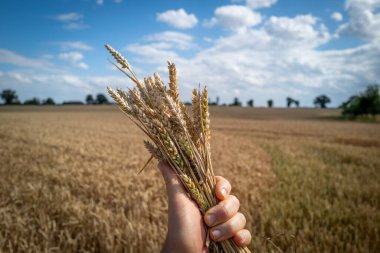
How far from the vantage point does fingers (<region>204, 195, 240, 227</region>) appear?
1.41m

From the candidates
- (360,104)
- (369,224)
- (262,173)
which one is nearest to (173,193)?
(369,224)

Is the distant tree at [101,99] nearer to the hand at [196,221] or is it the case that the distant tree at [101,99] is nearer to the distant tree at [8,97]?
the distant tree at [8,97]

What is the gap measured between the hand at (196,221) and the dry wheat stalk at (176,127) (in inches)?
2.0

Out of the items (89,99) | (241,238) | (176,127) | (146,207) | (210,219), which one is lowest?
(146,207)

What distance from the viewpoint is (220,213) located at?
4.64ft

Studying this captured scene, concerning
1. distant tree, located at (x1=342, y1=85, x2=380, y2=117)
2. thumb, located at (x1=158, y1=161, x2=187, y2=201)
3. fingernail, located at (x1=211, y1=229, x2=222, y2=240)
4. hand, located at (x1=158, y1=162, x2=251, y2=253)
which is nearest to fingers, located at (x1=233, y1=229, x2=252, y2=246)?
hand, located at (x1=158, y1=162, x2=251, y2=253)

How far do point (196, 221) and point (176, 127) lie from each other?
1.68 ft

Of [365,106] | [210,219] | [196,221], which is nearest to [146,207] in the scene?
[196,221]

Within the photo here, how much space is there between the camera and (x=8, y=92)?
10425cm

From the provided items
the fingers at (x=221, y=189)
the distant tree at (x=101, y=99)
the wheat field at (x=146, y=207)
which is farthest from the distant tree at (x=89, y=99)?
the fingers at (x=221, y=189)

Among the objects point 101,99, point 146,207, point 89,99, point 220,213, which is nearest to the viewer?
point 220,213

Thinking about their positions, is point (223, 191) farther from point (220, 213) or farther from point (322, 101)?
point (322, 101)

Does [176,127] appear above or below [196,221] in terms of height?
above

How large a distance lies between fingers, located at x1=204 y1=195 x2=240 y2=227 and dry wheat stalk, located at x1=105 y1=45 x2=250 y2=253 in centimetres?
8
